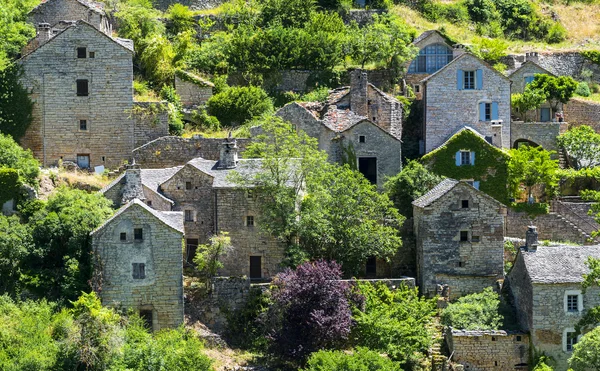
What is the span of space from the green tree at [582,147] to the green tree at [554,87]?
13.0ft

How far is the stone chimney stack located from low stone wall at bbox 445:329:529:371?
626 inches

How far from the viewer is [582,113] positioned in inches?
3189

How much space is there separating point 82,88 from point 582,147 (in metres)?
23.8

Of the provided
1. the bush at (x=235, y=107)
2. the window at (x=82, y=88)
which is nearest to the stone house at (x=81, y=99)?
the window at (x=82, y=88)

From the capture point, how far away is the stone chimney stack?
7394cm

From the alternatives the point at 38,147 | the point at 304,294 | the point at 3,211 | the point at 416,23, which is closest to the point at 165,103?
the point at 38,147

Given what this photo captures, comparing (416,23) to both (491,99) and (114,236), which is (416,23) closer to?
(491,99)

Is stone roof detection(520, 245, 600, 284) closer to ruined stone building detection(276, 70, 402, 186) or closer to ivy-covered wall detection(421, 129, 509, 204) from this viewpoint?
ivy-covered wall detection(421, 129, 509, 204)

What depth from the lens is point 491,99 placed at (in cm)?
7462

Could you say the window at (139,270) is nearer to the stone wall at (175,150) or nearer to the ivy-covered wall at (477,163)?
the stone wall at (175,150)

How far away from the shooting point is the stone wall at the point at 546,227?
2758 inches

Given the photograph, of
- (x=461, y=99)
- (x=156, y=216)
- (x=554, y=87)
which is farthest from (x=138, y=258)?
(x=554, y=87)

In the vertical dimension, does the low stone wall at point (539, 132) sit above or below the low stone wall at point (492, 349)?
above

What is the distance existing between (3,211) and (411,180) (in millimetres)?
17642
